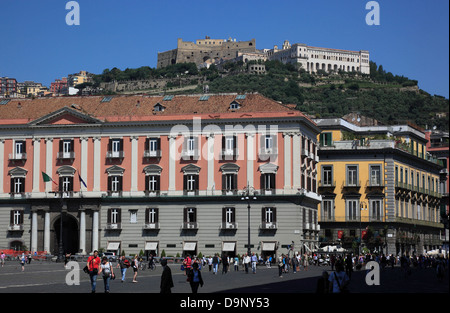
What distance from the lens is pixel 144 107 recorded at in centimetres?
8962

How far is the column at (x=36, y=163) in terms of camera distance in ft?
291

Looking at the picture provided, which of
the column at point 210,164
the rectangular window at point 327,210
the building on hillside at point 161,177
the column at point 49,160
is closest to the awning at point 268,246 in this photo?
the building on hillside at point 161,177

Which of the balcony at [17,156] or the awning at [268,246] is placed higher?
the balcony at [17,156]

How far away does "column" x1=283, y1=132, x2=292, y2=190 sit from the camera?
84.1 m

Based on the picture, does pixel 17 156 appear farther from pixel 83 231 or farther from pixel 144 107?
pixel 144 107

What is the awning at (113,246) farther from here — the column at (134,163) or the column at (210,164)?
the column at (210,164)

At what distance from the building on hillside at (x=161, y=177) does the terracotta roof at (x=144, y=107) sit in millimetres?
122

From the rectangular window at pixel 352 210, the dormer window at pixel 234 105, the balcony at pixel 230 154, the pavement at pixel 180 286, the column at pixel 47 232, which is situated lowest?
the pavement at pixel 180 286

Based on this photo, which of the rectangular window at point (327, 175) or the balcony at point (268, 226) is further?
the rectangular window at point (327, 175)

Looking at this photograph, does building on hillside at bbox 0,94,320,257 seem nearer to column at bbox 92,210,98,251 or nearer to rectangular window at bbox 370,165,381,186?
column at bbox 92,210,98,251

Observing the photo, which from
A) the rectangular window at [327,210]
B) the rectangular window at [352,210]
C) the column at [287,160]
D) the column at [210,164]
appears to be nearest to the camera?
the column at [287,160]

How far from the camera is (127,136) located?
88.0 meters

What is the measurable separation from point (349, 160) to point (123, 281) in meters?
52.9

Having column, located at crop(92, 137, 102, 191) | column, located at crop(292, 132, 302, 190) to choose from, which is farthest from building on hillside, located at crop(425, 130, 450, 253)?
column, located at crop(92, 137, 102, 191)
